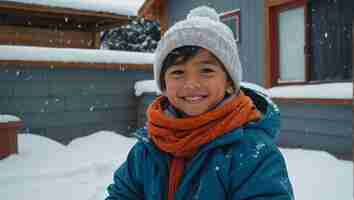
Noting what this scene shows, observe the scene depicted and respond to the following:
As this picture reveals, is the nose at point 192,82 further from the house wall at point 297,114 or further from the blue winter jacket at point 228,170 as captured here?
the house wall at point 297,114

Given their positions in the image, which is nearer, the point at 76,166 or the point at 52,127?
the point at 76,166

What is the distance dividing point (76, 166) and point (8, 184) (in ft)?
2.72

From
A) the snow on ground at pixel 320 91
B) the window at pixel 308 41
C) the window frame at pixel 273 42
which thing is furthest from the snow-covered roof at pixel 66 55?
the snow on ground at pixel 320 91

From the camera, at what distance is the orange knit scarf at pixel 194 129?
4.44 feet

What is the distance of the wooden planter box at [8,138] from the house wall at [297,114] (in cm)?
345

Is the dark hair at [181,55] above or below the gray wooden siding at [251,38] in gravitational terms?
below

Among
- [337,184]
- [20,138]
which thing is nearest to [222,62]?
[337,184]

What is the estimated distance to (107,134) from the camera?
6.55 m

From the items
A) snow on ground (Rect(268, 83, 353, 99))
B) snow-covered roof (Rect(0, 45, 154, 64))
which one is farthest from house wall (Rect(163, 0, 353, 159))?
snow-covered roof (Rect(0, 45, 154, 64))

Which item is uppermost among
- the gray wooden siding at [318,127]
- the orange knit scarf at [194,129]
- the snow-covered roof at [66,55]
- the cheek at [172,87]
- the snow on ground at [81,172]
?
the snow-covered roof at [66,55]

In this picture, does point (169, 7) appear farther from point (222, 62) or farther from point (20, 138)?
point (222, 62)

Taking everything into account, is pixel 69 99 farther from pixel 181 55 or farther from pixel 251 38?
pixel 181 55

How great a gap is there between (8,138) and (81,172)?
107cm

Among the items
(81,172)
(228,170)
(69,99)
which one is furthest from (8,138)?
(228,170)
